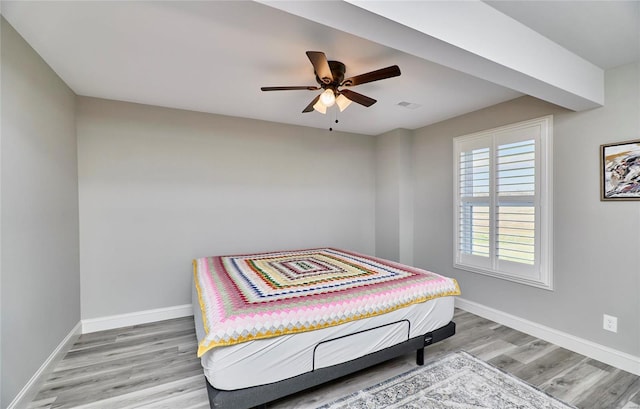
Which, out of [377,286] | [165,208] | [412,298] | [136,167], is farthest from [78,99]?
[412,298]

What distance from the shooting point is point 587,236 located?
2541 millimetres

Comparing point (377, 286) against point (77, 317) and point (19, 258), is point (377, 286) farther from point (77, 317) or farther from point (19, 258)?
point (77, 317)

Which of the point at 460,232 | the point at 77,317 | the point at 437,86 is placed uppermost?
the point at 437,86

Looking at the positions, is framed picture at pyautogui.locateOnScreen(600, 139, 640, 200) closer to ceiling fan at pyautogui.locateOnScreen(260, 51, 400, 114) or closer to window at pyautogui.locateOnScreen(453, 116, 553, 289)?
window at pyautogui.locateOnScreen(453, 116, 553, 289)

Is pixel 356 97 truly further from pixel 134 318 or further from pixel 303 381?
pixel 134 318

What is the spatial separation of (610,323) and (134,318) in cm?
469

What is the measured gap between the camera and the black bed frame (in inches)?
61.4

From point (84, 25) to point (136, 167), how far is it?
5.53 ft

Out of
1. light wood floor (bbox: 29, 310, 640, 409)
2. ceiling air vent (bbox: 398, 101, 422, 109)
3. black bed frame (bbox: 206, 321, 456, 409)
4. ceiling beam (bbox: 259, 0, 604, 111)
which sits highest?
ceiling air vent (bbox: 398, 101, 422, 109)

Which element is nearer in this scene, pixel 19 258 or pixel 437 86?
pixel 19 258

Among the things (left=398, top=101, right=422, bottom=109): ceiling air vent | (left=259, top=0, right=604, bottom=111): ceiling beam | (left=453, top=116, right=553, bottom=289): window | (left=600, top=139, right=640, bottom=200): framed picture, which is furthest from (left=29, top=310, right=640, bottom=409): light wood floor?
(left=398, top=101, right=422, bottom=109): ceiling air vent

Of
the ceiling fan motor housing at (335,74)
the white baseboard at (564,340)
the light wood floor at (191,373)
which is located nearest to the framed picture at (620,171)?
the white baseboard at (564,340)

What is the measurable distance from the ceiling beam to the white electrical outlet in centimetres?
186

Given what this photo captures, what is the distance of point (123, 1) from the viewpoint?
1.60 m
